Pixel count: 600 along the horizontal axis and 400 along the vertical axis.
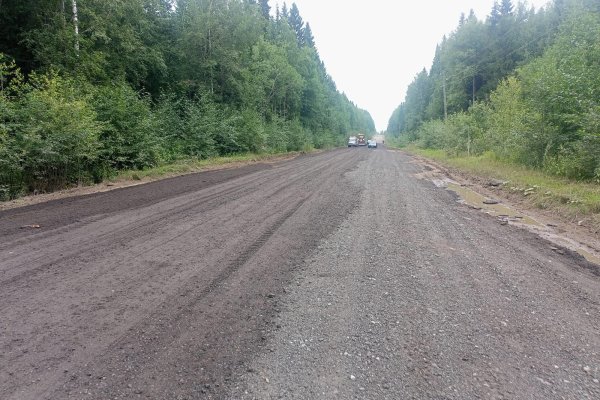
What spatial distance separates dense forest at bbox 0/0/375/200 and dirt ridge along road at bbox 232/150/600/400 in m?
8.43

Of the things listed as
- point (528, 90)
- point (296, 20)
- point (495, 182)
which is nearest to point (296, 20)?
point (296, 20)

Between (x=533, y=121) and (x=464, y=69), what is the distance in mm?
37894

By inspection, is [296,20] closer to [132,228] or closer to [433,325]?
[132,228]

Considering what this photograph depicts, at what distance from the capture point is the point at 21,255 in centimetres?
434

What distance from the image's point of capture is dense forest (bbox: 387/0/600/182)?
1085 cm

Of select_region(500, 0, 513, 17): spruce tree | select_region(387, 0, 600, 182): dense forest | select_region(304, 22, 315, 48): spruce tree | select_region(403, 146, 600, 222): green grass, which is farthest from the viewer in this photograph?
select_region(304, 22, 315, 48): spruce tree

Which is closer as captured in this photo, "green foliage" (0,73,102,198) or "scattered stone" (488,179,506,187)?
"green foliage" (0,73,102,198)

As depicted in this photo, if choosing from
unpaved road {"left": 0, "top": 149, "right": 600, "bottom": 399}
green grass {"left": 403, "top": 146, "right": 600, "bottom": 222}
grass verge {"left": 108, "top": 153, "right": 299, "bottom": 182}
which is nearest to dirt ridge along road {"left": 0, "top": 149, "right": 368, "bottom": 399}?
unpaved road {"left": 0, "top": 149, "right": 600, "bottom": 399}

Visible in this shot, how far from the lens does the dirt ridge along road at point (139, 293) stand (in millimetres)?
2248

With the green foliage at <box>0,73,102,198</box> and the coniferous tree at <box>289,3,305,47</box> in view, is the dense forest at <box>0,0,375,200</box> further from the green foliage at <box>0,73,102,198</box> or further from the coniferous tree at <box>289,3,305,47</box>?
the coniferous tree at <box>289,3,305,47</box>

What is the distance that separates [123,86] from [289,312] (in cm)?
1560

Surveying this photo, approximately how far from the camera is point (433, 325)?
116 inches

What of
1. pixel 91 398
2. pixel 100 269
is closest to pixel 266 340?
pixel 91 398

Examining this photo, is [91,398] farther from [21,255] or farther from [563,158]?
[563,158]
